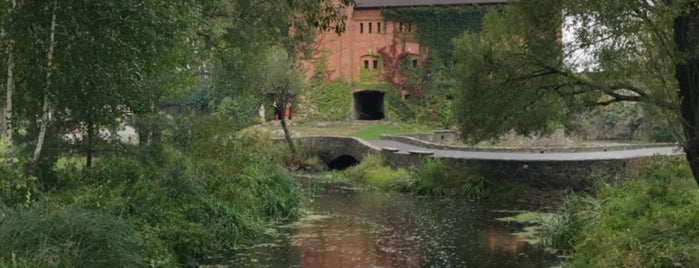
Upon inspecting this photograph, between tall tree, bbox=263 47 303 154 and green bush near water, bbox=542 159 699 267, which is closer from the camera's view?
green bush near water, bbox=542 159 699 267

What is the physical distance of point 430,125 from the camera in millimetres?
46719

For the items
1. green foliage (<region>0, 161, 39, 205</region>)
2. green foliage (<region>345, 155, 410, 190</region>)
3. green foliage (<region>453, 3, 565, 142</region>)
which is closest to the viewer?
green foliage (<region>0, 161, 39, 205</region>)

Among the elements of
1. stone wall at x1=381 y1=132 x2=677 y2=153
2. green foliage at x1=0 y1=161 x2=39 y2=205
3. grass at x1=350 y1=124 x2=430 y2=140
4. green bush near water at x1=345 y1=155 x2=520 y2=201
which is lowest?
green bush near water at x1=345 y1=155 x2=520 y2=201

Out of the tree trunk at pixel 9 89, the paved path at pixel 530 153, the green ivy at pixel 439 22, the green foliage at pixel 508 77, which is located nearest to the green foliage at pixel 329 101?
the green ivy at pixel 439 22

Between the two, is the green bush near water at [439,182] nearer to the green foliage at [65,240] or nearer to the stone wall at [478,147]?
the stone wall at [478,147]

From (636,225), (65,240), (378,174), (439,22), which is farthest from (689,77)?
(439,22)

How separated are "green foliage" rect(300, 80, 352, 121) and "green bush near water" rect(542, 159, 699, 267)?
3050 centimetres

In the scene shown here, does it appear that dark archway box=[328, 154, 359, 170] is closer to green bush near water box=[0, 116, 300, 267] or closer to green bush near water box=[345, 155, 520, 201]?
green bush near water box=[345, 155, 520, 201]

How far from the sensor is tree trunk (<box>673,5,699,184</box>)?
11.6m

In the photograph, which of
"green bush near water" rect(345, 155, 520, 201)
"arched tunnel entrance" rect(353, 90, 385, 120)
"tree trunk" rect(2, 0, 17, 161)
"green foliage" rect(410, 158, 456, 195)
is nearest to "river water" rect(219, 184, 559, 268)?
"green bush near water" rect(345, 155, 520, 201)

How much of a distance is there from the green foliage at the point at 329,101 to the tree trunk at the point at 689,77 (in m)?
34.4

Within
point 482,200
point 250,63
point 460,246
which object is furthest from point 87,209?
point 482,200

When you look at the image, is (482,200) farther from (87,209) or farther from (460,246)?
(87,209)

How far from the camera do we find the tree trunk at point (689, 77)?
1162 cm
